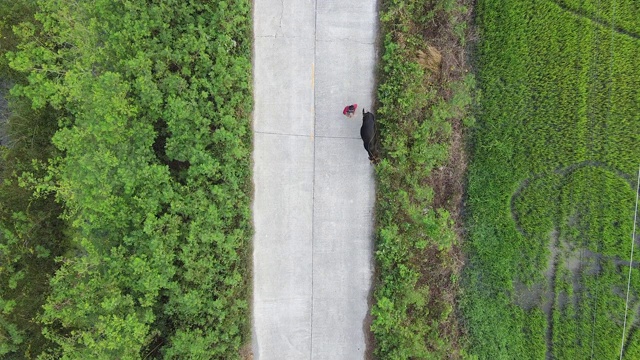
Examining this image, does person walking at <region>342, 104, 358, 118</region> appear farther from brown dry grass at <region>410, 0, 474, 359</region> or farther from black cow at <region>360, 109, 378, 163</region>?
brown dry grass at <region>410, 0, 474, 359</region>

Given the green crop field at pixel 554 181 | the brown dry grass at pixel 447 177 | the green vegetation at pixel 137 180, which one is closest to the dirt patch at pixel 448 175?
the brown dry grass at pixel 447 177

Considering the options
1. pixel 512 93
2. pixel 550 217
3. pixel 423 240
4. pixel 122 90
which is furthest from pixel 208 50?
pixel 550 217

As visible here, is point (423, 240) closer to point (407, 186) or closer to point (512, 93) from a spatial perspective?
point (407, 186)

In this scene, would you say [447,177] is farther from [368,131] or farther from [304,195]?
[304,195]

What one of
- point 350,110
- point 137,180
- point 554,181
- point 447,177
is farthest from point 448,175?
point 137,180

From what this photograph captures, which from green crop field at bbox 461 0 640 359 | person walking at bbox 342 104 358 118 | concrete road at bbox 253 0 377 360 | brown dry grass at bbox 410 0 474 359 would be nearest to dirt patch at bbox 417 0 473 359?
brown dry grass at bbox 410 0 474 359

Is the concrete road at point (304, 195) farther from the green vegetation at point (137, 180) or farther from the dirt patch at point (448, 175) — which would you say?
the dirt patch at point (448, 175)
